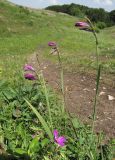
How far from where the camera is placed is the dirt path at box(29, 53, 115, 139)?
5.68 meters

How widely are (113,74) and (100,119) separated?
375cm

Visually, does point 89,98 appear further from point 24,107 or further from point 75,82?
point 24,107

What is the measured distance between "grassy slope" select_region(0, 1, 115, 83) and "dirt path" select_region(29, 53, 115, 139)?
0.99 metres

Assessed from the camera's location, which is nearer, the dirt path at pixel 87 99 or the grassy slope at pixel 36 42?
the dirt path at pixel 87 99

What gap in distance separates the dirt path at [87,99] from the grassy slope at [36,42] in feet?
3.26

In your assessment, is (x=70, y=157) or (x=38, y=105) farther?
(x=38, y=105)

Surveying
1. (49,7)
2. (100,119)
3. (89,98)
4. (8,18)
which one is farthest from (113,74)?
(49,7)

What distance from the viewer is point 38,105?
505 centimetres

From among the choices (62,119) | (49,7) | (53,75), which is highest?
(62,119)

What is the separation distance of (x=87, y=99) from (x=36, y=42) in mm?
14298

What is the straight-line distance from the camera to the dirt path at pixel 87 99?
18.6ft

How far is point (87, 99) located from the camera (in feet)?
23.2

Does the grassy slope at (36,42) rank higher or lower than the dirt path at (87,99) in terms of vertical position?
lower

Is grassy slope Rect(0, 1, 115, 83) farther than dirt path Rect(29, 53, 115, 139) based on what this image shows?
Yes
